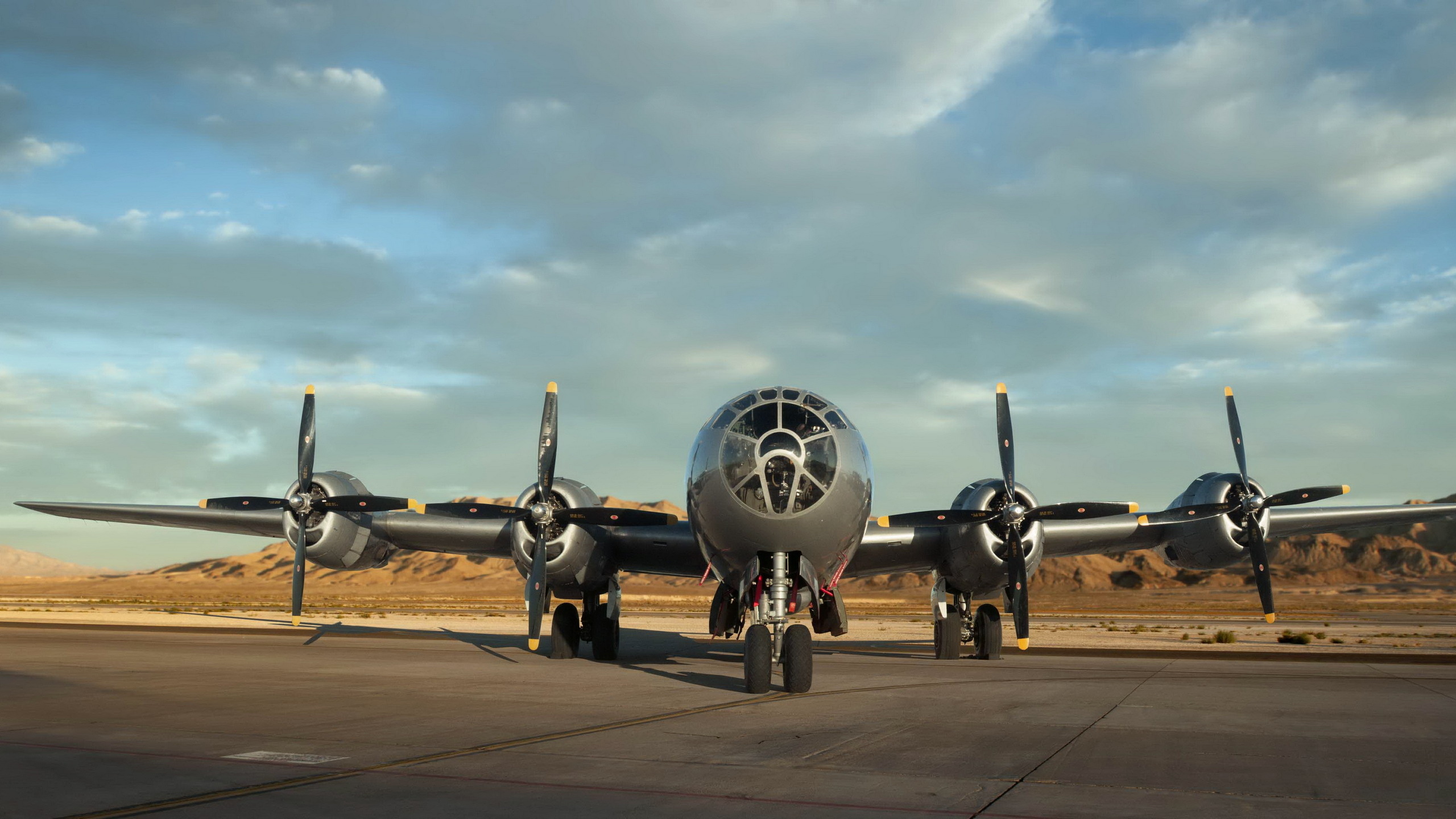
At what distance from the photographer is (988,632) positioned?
22297mm

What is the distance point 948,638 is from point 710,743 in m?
13.9

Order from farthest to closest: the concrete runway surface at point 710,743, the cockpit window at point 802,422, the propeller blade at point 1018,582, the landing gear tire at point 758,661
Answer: the propeller blade at point 1018,582 → the cockpit window at point 802,422 → the landing gear tire at point 758,661 → the concrete runway surface at point 710,743

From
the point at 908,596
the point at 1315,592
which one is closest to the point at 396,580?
the point at 908,596

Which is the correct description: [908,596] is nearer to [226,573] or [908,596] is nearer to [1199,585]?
[1199,585]

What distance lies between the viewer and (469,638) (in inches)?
1215

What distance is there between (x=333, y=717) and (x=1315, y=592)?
4490 inches

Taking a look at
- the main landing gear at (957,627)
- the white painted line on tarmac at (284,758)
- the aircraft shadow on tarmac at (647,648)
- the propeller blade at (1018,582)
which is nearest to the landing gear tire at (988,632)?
the main landing gear at (957,627)

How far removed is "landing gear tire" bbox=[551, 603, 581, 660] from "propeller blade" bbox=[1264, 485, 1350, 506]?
1635 cm

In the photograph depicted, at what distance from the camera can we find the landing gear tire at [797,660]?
13.8 meters

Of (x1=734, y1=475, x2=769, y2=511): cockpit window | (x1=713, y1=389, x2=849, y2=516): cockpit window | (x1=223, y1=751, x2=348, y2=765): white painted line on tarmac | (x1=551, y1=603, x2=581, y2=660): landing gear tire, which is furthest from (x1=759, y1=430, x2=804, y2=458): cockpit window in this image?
(x1=551, y1=603, x2=581, y2=660): landing gear tire

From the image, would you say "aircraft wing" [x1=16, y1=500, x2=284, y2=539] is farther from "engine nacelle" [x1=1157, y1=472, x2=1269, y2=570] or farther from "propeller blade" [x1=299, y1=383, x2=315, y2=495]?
"engine nacelle" [x1=1157, y1=472, x2=1269, y2=570]

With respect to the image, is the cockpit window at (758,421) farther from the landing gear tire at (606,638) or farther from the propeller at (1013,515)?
the landing gear tire at (606,638)

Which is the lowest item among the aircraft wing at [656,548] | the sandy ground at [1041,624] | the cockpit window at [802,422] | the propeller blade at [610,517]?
the sandy ground at [1041,624]

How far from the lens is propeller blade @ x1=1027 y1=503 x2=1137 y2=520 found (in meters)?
19.1
